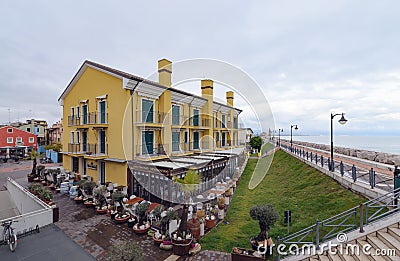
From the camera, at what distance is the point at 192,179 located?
23.4 feet

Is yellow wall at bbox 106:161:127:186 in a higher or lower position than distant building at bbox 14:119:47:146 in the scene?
lower

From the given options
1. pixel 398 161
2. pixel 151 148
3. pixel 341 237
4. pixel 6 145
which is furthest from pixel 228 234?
pixel 6 145

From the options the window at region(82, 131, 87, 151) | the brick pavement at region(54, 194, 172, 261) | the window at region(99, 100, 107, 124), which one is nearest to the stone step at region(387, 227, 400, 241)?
the brick pavement at region(54, 194, 172, 261)

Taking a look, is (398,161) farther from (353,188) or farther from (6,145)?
(6,145)

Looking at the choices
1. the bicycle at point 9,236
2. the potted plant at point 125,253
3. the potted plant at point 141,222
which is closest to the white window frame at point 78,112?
the bicycle at point 9,236

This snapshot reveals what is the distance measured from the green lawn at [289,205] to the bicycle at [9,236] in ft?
21.0

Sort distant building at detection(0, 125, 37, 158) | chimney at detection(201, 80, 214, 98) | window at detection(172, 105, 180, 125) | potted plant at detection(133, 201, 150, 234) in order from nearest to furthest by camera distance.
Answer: potted plant at detection(133, 201, 150, 234) → window at detection(172, 105, 180, 125) → chimney at detection(201, 80, 214, 98) → distant building at detection(0, 125, 37, 158)

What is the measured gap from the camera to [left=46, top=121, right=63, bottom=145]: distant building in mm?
38319

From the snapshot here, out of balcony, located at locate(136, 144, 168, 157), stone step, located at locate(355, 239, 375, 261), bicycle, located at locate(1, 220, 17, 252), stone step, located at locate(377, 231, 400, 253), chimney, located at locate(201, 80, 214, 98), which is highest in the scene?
chimney, located at locate(201, 80, 214, 98)

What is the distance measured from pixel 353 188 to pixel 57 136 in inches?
1815

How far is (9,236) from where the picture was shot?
698cm

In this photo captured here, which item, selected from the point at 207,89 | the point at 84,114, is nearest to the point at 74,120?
the point at 84,114

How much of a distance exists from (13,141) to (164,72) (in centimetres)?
3384

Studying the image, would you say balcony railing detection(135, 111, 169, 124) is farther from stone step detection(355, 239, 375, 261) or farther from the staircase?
stone step detection(355, 239, 375, 261)
